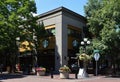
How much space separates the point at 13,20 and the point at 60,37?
7.00m

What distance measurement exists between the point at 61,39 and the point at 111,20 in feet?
28.9

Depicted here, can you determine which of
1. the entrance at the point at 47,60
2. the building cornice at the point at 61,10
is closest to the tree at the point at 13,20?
the building cornice at the point at 61,10

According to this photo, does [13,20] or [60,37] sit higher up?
[13,20]

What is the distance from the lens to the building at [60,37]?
41500 mm

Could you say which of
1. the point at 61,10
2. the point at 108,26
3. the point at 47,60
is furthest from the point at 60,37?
the point at 108,26

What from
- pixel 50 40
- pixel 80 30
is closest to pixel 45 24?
pixel 50 40

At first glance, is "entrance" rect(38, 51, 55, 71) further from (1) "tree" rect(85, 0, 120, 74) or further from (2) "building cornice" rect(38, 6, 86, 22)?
(1) "tree" rect(85, 0, 120, 74)

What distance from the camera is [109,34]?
3384 centimetres

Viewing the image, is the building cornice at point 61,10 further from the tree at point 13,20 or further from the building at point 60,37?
the tree at point 13,20

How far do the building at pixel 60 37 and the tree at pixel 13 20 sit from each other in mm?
2967

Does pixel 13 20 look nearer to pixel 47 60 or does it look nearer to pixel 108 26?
pixel 47 60

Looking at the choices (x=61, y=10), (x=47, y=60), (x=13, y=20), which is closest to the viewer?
(x=13, y=20)

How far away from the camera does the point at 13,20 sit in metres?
40.4

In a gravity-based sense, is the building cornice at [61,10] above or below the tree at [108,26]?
above
